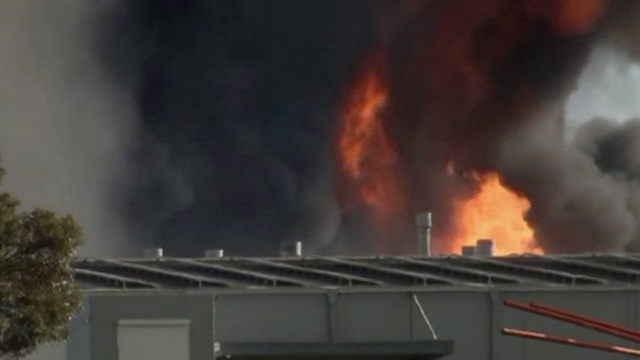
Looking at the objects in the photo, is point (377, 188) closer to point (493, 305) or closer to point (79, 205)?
point (79, 205)

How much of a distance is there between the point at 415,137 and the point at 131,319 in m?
44.7

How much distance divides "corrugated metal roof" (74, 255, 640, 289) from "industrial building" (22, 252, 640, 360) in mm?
40

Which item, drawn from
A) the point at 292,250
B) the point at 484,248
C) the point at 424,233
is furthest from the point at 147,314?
the point at 424,233

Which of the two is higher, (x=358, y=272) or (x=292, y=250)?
(x=292, y=250)

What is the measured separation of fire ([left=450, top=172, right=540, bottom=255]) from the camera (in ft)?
285

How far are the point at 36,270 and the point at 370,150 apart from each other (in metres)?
50.4

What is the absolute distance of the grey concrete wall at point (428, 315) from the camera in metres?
60.7

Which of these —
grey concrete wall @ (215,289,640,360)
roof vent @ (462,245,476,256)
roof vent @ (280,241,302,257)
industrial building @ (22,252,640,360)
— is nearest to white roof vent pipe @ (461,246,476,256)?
roof vent @ (462,245,476,256)

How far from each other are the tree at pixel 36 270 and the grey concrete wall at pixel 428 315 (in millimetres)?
18437

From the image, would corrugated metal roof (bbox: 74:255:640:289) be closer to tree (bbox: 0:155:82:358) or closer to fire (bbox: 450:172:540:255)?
tree (bbox: 0:155:82:358)

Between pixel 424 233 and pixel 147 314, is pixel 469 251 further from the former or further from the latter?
pixel 147 314

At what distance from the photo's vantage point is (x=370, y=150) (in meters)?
91.8

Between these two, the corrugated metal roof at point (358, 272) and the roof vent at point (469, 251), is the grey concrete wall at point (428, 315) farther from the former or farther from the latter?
the roof vent at point (469, 251)

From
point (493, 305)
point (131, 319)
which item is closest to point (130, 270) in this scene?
point (493, 305)
